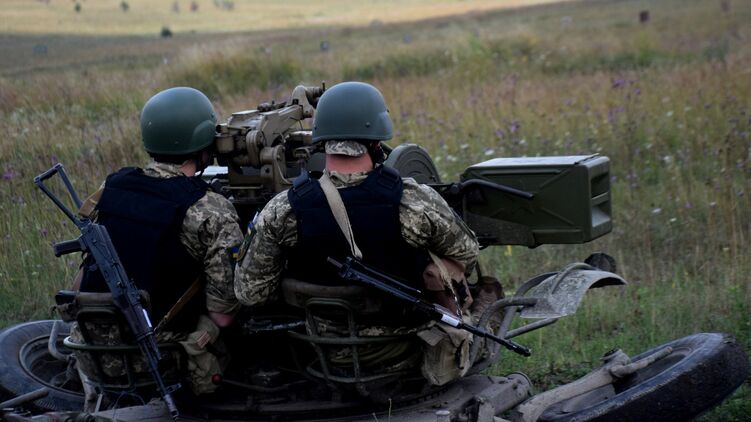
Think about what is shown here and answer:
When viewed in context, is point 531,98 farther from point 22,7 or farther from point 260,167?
point 22,7

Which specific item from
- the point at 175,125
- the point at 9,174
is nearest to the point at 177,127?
the point at 175,125

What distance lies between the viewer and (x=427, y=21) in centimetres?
5491

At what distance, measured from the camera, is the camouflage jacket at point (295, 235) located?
465 centimetres

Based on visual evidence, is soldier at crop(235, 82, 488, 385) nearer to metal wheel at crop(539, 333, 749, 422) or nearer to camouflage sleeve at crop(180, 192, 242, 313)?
camouflage sleeve at crop(180, 192, 242, 313)

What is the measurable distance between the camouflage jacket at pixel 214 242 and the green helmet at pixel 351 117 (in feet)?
2.12

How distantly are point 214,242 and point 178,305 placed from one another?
14.2 inches

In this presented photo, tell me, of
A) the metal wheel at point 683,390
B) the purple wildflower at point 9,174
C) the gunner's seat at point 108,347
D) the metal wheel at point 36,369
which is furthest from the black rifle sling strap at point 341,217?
the purple wildflower at point 9,174

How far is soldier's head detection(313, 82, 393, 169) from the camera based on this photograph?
4781 mm

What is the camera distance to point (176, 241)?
501 centimetres

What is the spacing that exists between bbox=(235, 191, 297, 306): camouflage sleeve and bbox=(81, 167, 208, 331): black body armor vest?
0.37m

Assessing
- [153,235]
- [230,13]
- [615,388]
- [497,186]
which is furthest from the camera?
[230,13]

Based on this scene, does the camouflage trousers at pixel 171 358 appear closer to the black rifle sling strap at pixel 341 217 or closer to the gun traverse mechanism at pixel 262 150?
the gun traverse mechanism at pixel 262 150

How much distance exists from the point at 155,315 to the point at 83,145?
7048mm

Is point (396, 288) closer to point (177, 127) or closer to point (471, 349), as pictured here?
point (471, 349)
